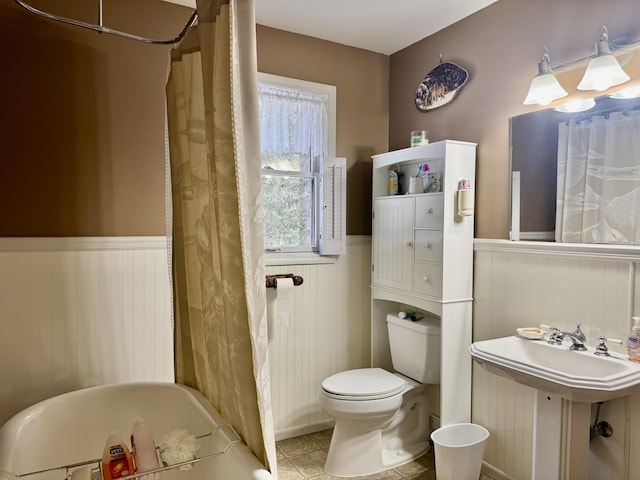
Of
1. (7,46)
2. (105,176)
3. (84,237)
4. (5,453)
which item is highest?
(7,46)

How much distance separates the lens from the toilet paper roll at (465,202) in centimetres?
238

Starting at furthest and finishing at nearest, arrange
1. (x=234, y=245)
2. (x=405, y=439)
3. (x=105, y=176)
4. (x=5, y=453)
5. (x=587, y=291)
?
(x=405, y=439) < (x=105, y=176) < (x=587, y=291) < (x=5, y=453) < (x=234, y=245)

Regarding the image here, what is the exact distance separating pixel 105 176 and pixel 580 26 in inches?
93.2

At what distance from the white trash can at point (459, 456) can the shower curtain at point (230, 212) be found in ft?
3.95

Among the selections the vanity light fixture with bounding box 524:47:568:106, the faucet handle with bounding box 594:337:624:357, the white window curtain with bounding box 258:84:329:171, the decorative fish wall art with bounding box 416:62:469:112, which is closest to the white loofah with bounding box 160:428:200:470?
the faucet handle with bounding box 594:337:624:357

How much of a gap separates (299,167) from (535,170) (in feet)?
4.62

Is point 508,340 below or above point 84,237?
below

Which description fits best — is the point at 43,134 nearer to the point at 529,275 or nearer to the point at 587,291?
the point at 529,275

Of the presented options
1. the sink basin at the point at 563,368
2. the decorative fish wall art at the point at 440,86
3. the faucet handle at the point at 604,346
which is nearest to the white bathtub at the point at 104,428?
the sink basin at the point at 563,368

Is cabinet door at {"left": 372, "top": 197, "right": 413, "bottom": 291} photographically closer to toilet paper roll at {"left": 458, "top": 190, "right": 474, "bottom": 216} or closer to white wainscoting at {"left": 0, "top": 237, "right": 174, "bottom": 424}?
toilet paper roll at {"left": 458, "top": 190, "right": 474, "bottom": 216}

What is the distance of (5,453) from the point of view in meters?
1.53

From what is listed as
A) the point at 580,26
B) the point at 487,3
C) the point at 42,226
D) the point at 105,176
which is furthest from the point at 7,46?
the point at 580,26

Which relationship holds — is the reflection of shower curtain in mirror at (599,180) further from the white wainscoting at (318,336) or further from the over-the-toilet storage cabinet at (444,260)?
the white wainscoting at (318,336)

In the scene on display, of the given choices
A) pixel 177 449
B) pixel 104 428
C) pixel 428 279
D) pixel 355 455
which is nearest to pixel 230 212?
pixel 177 449
